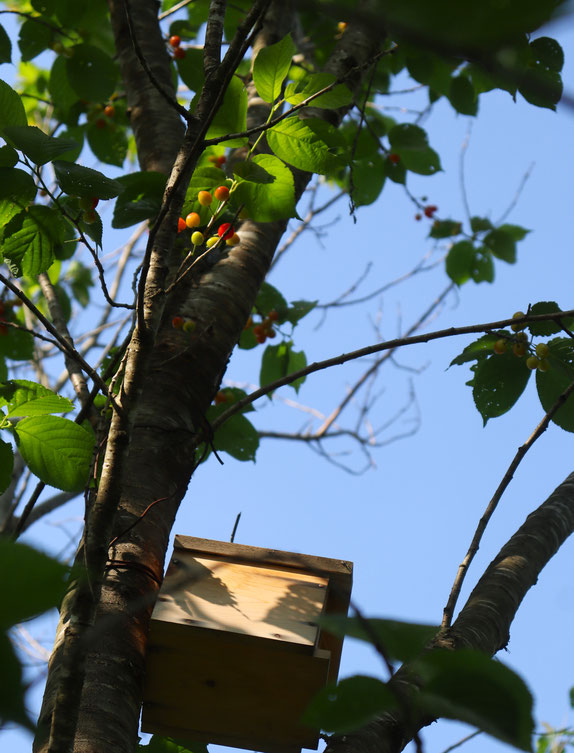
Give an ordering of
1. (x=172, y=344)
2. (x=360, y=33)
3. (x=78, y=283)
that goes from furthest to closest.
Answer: (x=78, y=283)
(x=360, y=33)
(x=172, y=344)

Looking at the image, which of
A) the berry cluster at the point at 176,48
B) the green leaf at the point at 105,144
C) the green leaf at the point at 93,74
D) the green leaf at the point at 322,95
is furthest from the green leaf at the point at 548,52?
the green leaf at the point at 105,144

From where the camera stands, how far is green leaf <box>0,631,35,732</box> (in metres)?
0.35

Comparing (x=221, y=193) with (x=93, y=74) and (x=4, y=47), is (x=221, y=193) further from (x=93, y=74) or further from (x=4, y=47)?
(x=93, y=74)

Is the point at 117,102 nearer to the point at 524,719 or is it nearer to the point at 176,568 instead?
the point at 176,568

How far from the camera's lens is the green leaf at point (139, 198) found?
1.90 metres

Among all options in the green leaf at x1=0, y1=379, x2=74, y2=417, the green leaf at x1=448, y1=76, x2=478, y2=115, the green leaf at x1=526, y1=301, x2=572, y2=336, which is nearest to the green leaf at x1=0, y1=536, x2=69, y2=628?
the green leaf at x1=0, y1=379, x2=74, y2=417

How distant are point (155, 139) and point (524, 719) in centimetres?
234

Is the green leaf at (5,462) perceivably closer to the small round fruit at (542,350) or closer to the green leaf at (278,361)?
the small round fruit at (542,350)

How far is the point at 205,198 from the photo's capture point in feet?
5.37

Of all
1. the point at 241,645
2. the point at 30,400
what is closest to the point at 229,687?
the point at 241,645

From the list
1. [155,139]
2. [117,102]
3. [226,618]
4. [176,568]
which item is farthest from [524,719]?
[117,102]

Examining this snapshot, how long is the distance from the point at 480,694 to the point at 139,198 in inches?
66.3

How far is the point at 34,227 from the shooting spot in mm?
1593

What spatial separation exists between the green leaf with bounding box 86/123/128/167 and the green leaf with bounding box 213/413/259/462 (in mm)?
1289
